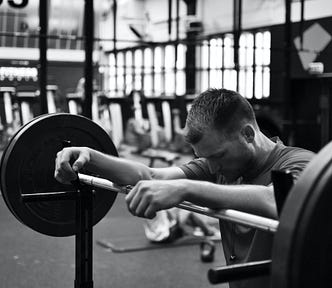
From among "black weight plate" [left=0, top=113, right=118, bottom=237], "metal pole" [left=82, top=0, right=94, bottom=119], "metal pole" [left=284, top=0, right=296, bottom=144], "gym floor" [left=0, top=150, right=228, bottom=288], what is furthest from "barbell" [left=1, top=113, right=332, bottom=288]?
"metal pole" [left=284, top=0, right=296, bottom=144]

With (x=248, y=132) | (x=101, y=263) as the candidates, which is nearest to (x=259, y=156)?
(x=248, y=132)

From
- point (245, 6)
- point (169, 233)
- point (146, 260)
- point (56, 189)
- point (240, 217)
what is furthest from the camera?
point (245, 6)

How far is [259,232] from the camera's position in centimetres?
145

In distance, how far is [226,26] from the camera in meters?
8.92

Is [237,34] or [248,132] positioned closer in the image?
[248,132]

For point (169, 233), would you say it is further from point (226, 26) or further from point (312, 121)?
point (226, 26)

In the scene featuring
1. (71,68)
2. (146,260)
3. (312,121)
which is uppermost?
(71,68)

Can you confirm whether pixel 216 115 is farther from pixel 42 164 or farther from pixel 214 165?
pixel 42 164

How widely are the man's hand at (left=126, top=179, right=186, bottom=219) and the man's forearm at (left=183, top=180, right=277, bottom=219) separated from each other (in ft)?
0.08

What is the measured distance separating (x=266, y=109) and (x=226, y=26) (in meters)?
1.62

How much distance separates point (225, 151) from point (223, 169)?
0.21 ft

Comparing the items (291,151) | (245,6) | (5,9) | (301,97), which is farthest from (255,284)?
(245,6)

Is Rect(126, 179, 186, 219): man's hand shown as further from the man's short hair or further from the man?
the man's short hair

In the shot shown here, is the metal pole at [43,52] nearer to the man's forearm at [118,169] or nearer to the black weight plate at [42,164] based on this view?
the black weight plate at [42,164]
